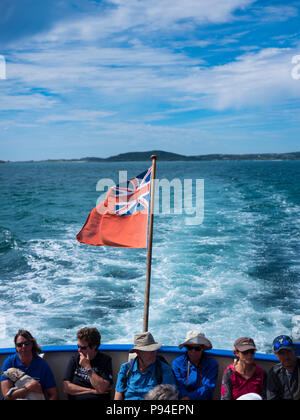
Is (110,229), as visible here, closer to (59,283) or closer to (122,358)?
(122,358)

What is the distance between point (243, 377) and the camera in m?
3.54

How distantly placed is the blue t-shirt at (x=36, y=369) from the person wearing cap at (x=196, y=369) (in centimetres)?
117

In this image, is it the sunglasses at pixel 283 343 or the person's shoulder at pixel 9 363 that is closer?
the sunglasses at pixel 283 343

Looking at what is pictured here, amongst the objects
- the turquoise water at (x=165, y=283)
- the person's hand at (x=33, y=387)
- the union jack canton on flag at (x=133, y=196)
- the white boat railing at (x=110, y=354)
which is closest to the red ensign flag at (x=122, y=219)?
the union jack canton on flag at (x=133, y=196)

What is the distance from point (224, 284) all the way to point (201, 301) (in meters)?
1.40

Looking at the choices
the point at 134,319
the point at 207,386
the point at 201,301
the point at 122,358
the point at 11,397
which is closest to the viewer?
the point at 11,397

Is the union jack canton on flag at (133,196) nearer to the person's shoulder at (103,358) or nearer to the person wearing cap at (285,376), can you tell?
the person's shoulder at (103,358)

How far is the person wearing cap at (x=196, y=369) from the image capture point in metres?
3.64

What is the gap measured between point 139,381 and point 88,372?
500 mm

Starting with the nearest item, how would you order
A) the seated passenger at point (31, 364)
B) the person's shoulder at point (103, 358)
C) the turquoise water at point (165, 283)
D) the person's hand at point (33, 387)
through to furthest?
the person's hand at point (33, 387) < the seated passenger at point (31, 364) < the person's shoulder at point (103, 358) < the turquoise water at point (165, 283)

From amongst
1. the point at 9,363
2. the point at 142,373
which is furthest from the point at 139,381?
the point at 9,363

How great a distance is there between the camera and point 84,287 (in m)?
10.7

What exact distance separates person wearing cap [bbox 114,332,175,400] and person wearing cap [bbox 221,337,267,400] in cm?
51

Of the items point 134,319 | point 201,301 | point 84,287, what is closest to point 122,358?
point 134,319
